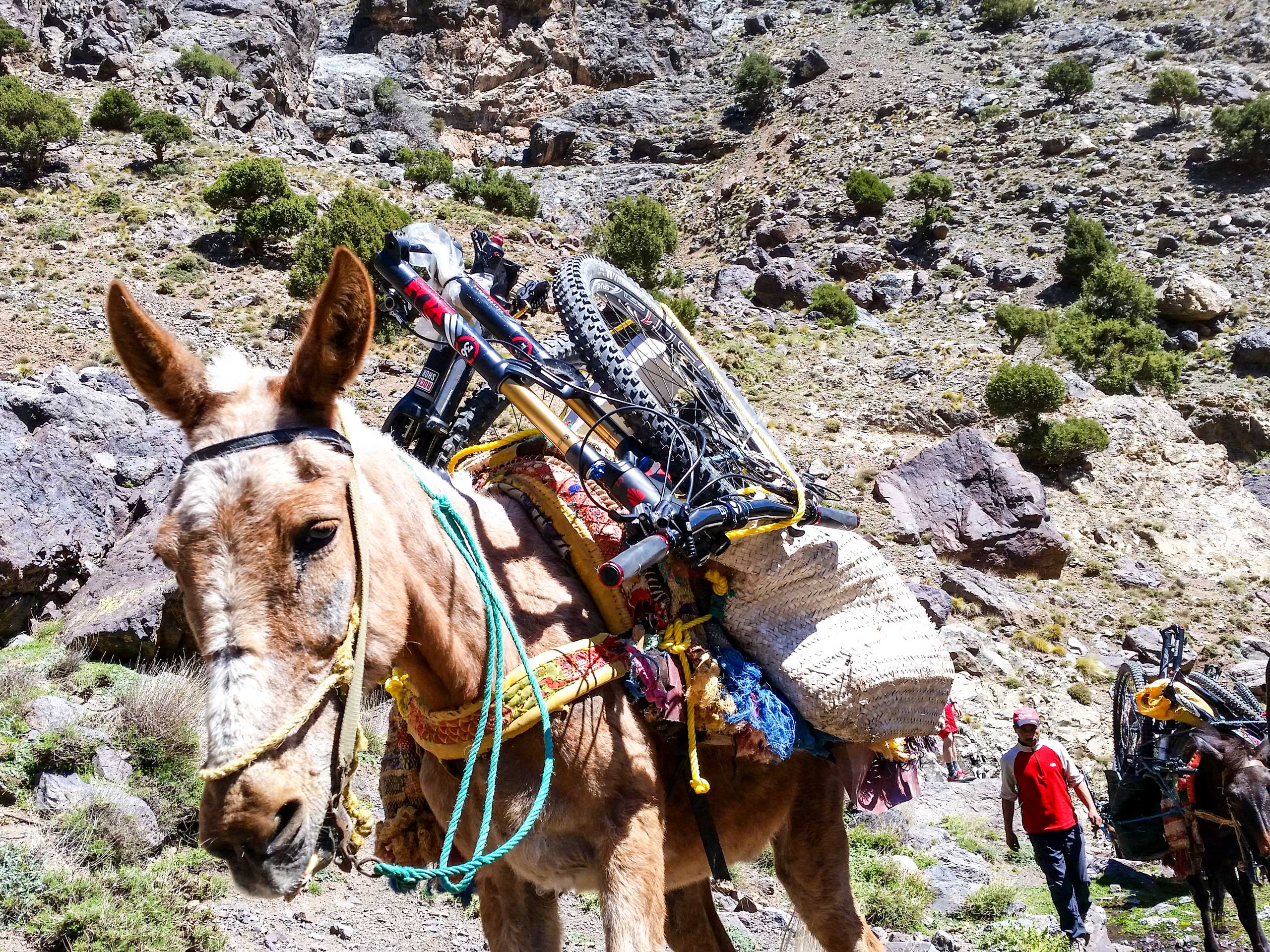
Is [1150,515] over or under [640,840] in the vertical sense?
under

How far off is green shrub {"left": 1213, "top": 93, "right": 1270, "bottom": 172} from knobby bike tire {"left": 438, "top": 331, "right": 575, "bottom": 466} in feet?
163

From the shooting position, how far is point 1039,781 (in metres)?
7.24

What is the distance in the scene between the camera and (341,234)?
2525 centimetres

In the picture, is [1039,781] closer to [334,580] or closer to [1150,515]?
[334,580]

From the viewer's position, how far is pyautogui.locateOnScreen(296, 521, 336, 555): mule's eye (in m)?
1.87

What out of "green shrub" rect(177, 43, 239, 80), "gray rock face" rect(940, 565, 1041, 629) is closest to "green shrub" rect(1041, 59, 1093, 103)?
"gray rock face" rect(940, 565, 1041, 629)

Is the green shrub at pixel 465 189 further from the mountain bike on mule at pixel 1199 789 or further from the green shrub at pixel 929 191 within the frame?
the mountain bike on mule at pixel 1199 789

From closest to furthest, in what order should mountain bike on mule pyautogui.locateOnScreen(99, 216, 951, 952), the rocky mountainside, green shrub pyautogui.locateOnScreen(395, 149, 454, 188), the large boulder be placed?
mountain bike on mule pyautogui.locateOnScreen(99, 216, 951, 952), the rocky mountainside, the large boulder, green shrub pyautogui.locateOnScreen(395, 149, 454, 188)

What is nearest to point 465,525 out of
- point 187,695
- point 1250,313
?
point 187,695

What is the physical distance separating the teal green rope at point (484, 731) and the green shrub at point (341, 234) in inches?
780

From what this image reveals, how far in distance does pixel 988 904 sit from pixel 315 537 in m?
7.62

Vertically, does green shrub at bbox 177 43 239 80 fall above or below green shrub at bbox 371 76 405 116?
above

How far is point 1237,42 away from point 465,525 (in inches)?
2699

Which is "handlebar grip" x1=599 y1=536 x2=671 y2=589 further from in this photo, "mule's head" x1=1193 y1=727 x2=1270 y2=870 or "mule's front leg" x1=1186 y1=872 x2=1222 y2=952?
"mule's head" x1=1193 y1=727 x2=1270 y2=870
